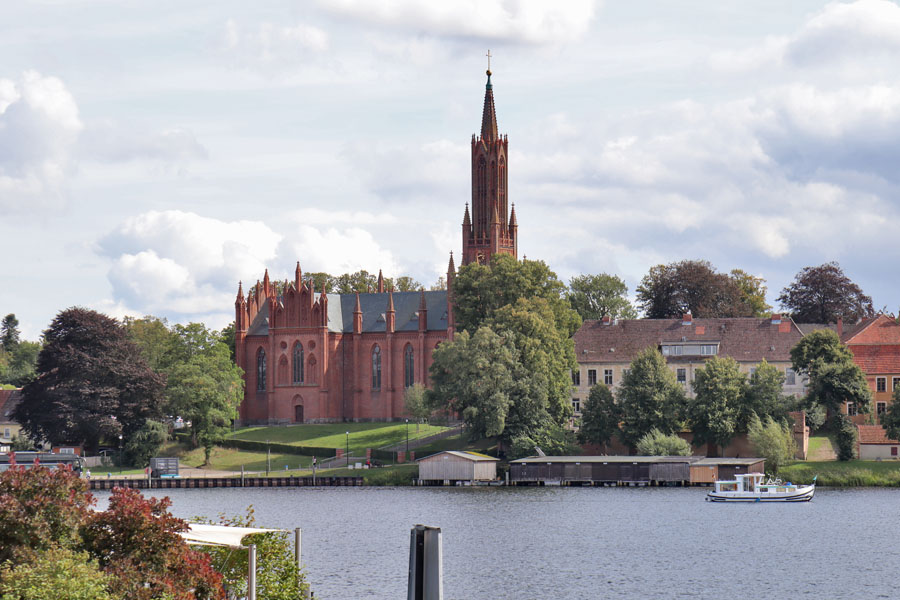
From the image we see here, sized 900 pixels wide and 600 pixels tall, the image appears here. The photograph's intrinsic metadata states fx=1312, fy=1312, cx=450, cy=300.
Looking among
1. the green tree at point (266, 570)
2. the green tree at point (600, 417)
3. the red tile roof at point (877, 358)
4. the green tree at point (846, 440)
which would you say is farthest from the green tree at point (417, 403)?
the green tree at point (266, 570)

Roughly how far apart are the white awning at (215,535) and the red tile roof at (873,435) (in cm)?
7281

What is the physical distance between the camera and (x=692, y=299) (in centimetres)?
13125

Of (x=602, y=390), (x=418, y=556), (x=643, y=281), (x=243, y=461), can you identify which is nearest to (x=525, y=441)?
(x=602, y=390)

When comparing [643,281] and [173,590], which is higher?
[643,281]

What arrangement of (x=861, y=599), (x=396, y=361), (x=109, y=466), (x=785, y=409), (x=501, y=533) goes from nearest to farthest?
(x=861, y=599), (x=501, y=533), (x=785, y=409), (x=109, y=466), (x=396, y=361)

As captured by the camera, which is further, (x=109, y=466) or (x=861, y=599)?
(x=109, y=466)

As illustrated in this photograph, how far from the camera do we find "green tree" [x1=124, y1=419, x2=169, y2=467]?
10781 centimetres

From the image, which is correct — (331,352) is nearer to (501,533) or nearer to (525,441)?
(525,441)

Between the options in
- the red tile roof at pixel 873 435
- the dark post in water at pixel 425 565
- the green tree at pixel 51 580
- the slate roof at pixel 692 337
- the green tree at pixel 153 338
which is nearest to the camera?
the dark post in water at pixel 425 565

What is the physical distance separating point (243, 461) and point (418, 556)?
9884 centimetres

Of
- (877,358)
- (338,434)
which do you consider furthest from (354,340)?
(877,358)

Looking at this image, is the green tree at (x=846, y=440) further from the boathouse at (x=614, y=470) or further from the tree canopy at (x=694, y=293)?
the tree canopy at (x=694, y=293)

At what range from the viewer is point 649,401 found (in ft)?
312

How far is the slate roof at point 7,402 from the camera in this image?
151 metres
